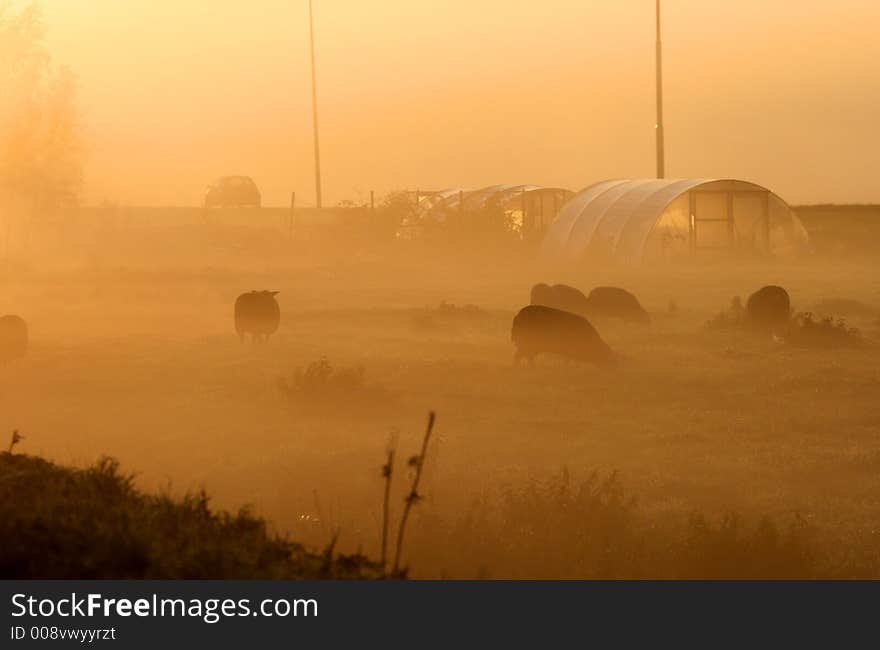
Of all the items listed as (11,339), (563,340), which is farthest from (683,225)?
(11,339)

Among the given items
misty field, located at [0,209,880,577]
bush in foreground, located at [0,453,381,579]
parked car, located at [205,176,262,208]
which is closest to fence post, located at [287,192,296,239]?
parked car, located at [205,176,262,208]

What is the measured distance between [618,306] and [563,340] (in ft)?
24.5

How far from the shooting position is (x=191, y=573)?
4078 millimetres

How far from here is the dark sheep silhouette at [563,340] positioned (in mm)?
19406

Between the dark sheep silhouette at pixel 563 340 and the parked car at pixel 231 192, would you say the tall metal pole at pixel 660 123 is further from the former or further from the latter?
the dark sheep silhouette at pixel 563 340

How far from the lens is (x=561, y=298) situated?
91.8ft

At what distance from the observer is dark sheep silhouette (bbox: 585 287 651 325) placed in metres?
26.5

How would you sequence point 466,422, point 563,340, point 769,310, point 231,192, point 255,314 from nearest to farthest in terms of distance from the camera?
1. point 466,422
2. point 563,340
3. point 255,314
4. point 769,310
5. point 231,192

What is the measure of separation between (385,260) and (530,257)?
5.88 metres

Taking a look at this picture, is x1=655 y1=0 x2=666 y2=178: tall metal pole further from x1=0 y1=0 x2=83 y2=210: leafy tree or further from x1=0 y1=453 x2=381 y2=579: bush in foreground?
x1=0 y1=453 x2=381 y2=579: bush in foreground

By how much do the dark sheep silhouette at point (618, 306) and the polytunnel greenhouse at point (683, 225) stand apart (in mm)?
20107

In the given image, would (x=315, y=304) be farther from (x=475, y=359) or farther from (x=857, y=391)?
(x=857, y=391)

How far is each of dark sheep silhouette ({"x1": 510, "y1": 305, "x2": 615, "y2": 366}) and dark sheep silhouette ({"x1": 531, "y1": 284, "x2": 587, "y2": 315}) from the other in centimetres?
783

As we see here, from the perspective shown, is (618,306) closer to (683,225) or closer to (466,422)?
(466,422)
